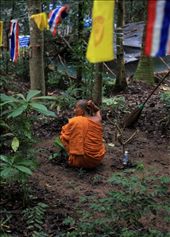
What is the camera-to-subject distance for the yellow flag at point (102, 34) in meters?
3.06

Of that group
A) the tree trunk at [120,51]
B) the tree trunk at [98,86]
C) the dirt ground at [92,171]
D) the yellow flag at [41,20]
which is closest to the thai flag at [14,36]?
the tree trunk at [98,86]

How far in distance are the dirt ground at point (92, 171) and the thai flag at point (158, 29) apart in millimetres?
1676

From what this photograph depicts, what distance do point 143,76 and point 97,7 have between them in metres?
9.17

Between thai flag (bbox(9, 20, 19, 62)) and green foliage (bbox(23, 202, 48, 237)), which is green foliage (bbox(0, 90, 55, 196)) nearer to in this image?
green foliage (bbox(23, 202, 48, 237))

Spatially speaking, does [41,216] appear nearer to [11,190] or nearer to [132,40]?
[11,190]

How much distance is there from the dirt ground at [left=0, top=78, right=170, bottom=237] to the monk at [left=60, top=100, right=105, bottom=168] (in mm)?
171

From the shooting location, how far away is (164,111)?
27.8 feet

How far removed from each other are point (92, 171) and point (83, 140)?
524 millimetres

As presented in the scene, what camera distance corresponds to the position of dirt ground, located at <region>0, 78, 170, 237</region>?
4.64m

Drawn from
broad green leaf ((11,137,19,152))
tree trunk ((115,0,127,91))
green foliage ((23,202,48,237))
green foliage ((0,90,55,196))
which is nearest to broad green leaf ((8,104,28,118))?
green foliage ((0,90,55,196))

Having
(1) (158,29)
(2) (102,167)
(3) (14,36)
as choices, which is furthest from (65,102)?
(1) (158,29)

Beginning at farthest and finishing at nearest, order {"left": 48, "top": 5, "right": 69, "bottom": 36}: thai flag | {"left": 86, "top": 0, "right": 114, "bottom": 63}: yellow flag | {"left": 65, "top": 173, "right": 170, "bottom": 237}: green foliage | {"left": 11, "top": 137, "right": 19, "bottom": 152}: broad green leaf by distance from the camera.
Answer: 1. {"left": 48, "top": 5, "right": 69, "bottom": 36}: thai flag
2. {"left": 11, "top": 137, "right": 19, "bottom": 152}: broad green leaf
3. {"left": 65, "top": 173, "right": 170, "bottom": 237}: green foliage
4. {"left": 86, "top": 0, "right": 114, "bottom": 63}: yellow flag

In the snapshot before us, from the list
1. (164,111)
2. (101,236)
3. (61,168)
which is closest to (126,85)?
(164,111)

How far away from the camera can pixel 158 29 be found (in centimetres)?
296
